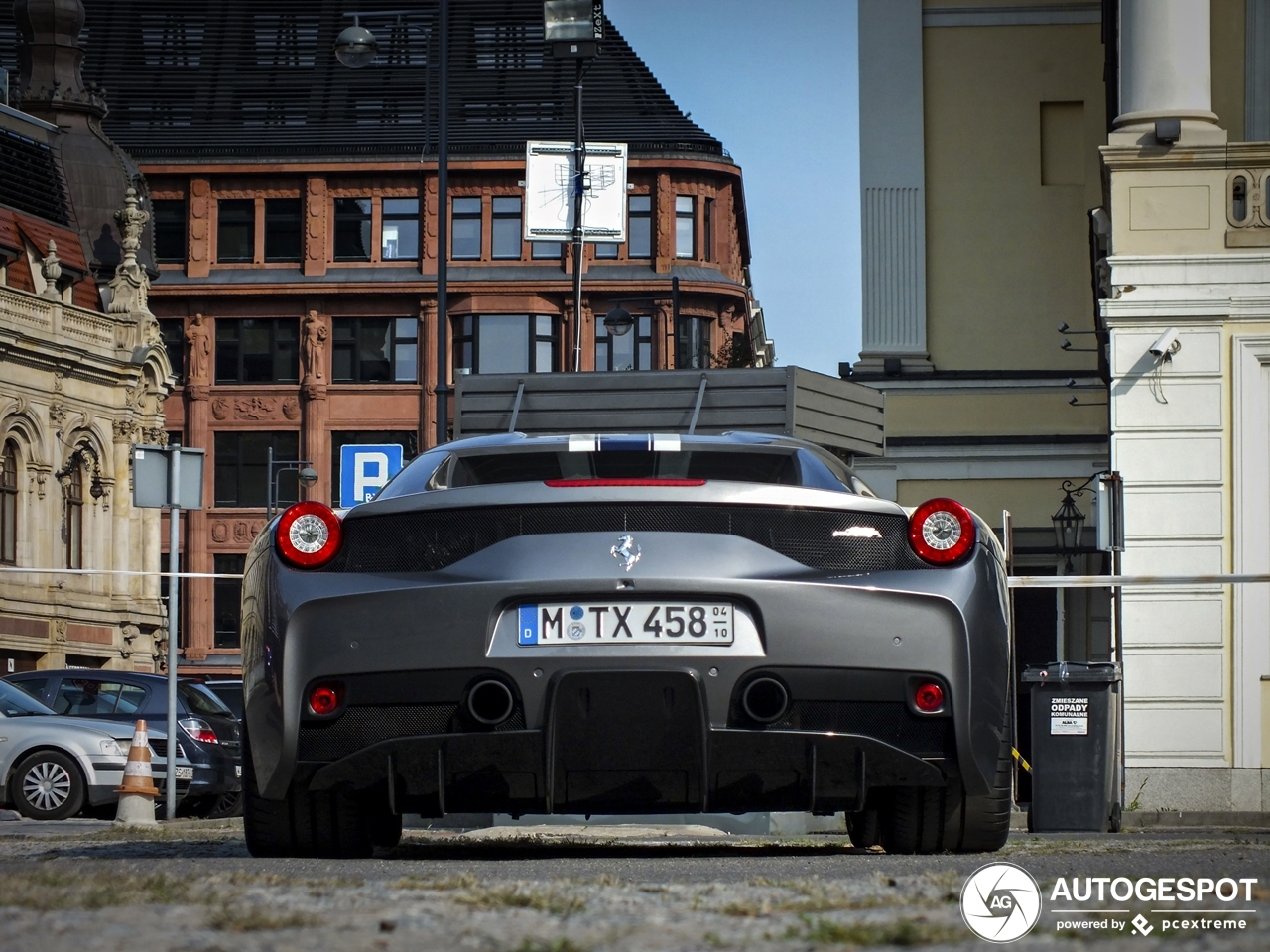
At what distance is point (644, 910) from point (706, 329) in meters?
66.2

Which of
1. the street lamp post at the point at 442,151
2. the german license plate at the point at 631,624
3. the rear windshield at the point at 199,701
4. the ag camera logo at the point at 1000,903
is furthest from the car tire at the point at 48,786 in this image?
the ag camera logo at the point at 1000,903

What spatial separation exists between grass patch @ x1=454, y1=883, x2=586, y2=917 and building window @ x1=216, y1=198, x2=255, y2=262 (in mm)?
67892

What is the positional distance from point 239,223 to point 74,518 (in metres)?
19.8

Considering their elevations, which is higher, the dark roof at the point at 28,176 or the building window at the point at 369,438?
the dark roof at the point at 28,176

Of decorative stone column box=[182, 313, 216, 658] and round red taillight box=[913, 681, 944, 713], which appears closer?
round red taillight box=[913, 681, 944, 713]

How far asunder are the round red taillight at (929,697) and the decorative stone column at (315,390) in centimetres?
6426

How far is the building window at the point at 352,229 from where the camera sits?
7094cm

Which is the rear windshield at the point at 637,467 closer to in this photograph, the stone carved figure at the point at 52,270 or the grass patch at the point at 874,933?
the grass patch at the point at 874,933

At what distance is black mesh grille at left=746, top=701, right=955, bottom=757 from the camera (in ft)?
20.2

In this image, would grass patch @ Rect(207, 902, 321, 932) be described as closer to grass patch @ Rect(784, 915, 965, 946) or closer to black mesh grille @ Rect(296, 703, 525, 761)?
grass patch @ Rect(784, 915, 965, 946)

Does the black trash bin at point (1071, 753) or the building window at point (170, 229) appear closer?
→ the black trash bin at point (1071, 753)

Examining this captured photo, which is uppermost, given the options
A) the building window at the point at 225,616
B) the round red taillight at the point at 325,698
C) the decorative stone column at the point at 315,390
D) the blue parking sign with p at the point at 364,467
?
the decorative stone column at the point at 315,390

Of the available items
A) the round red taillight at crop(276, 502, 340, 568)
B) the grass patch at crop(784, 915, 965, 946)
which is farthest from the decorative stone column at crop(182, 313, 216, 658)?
the grass patch at crop(784, 915, 965, 946)

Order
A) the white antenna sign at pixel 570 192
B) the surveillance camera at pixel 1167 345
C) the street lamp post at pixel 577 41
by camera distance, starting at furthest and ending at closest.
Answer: the white antenna sign at pixel 570 192 < the street lamp post at pixel 577 41 < the surveillance camera at pixel 1167 345
